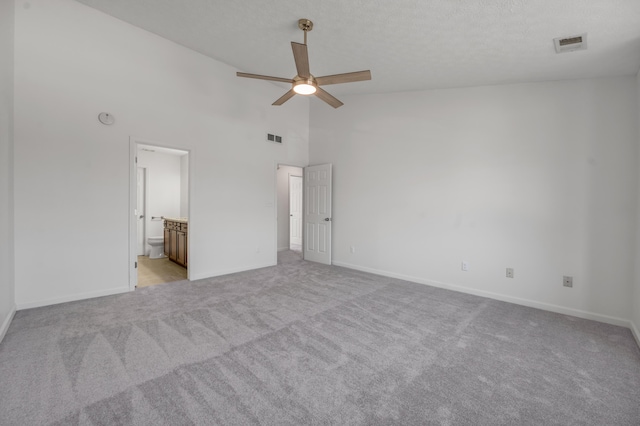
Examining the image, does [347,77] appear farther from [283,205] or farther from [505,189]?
[283,205]

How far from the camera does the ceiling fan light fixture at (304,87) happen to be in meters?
2.84

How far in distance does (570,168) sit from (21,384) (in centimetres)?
534

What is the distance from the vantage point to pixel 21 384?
6.02 feet

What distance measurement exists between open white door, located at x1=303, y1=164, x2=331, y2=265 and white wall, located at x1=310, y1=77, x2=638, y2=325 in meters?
0.59

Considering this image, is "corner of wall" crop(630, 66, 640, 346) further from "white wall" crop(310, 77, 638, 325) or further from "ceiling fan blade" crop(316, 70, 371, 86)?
"ceiling fan blade" crop(316, 70, 371, 86)

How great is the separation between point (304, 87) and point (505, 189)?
288cm

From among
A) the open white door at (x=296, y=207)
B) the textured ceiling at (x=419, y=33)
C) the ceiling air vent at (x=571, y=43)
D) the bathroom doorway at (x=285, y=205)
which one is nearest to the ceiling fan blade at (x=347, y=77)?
the textured ceiling at (x=419, y=33)

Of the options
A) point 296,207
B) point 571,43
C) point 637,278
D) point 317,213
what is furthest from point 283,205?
point 637,278

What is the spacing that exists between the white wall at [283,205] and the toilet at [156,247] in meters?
2.65

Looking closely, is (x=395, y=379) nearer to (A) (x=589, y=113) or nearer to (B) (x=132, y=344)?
(B) (x=132, y=344)

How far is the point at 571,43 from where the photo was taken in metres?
2.61

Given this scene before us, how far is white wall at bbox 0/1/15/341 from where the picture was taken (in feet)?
8.38

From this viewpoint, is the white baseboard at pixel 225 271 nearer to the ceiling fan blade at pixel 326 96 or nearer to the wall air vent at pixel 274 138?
the wall air vent at pixel 274 138

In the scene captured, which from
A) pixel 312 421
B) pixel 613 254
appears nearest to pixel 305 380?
pixel 312 421
